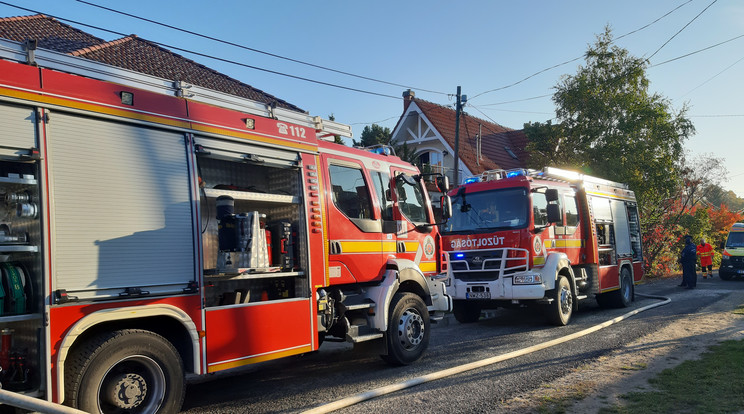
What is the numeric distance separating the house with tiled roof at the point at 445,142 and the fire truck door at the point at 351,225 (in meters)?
18.4

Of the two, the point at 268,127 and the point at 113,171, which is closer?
the point at 113,171

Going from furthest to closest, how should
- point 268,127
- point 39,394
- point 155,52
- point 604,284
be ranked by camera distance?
1. point 155,52
2. point 604,284
3. point 268,127
4. point 39,394

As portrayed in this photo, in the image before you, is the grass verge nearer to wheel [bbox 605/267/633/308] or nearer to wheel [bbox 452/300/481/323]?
wheel [bbox 452/300/481/323]

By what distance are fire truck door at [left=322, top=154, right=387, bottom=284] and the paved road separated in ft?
4.01

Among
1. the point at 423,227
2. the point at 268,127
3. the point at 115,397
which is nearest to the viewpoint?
the point at 115,397

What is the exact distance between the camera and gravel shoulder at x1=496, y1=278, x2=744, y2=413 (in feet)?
17.0

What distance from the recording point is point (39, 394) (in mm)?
3902

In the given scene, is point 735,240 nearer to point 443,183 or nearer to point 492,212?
point 492,212

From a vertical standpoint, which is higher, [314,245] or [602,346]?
[314,245]

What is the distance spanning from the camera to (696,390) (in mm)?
5418

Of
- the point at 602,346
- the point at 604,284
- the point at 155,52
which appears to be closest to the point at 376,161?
the point at 602,346

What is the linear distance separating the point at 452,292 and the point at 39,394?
780cm

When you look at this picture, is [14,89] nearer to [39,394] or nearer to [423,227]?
[39,394]

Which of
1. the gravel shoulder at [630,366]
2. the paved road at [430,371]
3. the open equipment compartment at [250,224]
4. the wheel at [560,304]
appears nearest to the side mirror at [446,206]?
the paved road at [430,371]
